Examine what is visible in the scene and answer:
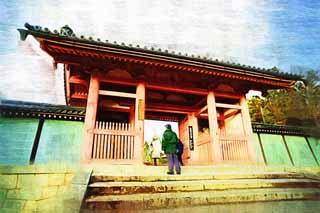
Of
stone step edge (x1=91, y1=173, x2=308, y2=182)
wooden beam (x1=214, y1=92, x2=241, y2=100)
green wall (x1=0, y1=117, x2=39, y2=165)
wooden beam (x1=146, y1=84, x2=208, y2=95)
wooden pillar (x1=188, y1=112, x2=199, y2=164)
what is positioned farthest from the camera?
wooden pillar (x1=188, y1=112, x2=199, y2=164)

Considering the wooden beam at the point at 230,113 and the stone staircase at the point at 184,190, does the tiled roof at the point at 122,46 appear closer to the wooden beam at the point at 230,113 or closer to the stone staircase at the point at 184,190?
the wooden beam at the point at 230,113

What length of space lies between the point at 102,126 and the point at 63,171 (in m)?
1.08

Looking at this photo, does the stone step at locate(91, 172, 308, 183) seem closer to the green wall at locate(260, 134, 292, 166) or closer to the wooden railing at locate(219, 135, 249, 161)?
the wooden railing at locate(219, 135, 249, 161)

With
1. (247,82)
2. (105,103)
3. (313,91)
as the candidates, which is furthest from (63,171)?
(247,82)

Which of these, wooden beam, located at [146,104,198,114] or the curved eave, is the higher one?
the curved eave

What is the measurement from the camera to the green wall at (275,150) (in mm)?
4809

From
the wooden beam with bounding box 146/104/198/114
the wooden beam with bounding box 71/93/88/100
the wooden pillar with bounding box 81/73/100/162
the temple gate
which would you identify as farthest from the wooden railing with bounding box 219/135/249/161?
the wooden beam with bounding box 71/93/88/100

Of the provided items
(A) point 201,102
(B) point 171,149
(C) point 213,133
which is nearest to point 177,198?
(B) point 171,149

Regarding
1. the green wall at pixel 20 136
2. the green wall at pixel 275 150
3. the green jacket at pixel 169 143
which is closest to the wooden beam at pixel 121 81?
the green jacket at pixel 169 143

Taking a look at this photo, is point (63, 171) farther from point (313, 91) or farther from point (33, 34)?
point (313, 91)

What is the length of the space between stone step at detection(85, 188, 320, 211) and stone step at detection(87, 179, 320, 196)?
66mm

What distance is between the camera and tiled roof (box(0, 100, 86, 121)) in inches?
141

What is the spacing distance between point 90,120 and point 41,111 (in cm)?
136

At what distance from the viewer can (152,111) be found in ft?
16.6
